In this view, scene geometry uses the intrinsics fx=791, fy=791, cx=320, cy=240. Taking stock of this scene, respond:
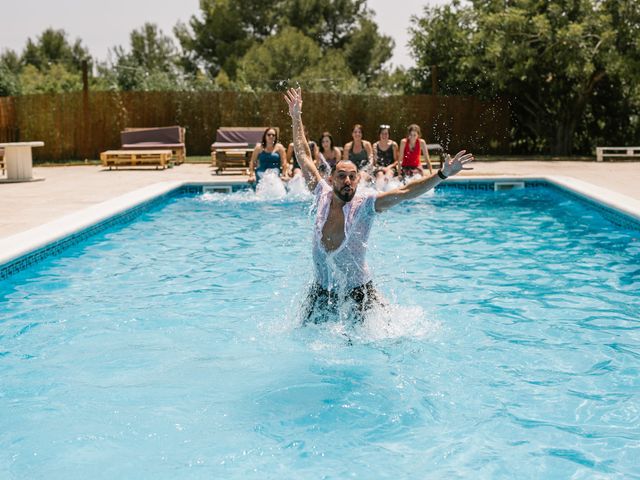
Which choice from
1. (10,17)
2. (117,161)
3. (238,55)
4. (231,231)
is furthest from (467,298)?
(10,17)

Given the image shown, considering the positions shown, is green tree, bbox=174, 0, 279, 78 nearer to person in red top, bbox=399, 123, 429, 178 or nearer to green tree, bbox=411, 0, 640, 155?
green tree, bbox=411, 0, 640, 155

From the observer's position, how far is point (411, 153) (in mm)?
13242

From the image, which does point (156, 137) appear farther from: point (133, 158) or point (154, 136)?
point (133, 158)

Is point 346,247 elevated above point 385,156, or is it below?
below

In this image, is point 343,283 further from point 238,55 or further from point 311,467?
point 238,55

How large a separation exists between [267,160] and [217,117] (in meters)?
9.85

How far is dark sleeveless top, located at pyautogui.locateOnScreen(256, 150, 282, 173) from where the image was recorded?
43.2 feet

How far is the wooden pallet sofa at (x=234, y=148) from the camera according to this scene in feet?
55.3

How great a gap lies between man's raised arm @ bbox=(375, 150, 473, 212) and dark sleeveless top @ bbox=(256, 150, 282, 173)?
28.2 feet

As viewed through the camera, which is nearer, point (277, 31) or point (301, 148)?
point (301, 148)

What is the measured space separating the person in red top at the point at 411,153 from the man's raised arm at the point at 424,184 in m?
8.62

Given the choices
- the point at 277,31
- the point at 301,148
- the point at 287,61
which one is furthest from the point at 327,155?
the point at 277,31

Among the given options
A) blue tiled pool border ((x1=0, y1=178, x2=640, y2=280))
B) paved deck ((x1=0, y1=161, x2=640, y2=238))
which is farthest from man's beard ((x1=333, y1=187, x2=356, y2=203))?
paved deck ((x1=0, y1=161, x2=640, y2=238))

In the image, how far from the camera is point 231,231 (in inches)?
409
